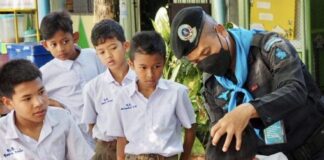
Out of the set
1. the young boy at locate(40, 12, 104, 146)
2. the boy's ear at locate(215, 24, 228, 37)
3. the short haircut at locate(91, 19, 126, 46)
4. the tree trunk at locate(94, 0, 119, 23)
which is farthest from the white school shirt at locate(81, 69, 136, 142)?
the tree trunk at locate(94, 0, 119, 23)

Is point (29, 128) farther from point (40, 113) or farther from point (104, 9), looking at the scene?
point (104, 9)

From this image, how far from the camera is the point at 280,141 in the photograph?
242 cm

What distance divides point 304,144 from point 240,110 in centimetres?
73

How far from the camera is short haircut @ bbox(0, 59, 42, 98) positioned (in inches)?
121

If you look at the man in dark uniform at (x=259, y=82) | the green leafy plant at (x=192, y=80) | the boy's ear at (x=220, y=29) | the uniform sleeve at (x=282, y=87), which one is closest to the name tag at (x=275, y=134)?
the man in dark uniform at (x=259, y=82)

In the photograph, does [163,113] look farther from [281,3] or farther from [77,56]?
[281,3]

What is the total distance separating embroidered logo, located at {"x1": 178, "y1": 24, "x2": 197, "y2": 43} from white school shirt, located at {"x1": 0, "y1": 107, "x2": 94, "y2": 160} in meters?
1.07

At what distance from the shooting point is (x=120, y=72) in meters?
4.02

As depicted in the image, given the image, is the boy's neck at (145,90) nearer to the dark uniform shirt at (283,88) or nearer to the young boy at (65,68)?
the young boy at (65,68)

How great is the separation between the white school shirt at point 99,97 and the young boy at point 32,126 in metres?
0.85

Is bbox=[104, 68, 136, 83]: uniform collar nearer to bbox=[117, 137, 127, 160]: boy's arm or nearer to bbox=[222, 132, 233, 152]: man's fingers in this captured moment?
bbox=[117, 137, 127, 160]: boy's arm

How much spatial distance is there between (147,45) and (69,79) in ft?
3.21

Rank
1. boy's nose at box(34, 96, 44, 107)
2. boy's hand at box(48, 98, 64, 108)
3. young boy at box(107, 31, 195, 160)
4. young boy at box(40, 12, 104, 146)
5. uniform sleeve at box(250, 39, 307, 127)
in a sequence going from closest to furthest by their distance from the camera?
uniform sleeve at box(250, 39, 307, 127)
boy's nose at box(34, 96, 44, 107)
young boy at box(107, 31, 195, 160)
boy's hand at box(48, 98, 64, 108)
young boy at box(40, 12, 104, 146)

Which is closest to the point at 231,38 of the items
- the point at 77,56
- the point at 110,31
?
the point at 110,31
